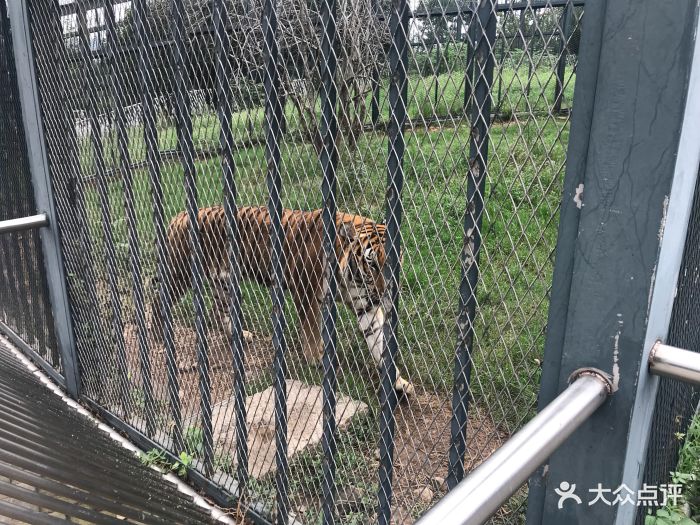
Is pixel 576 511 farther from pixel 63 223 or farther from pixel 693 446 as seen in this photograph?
pixel 63 223

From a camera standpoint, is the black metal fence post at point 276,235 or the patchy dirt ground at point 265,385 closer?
the black metal fence post at point 276,235

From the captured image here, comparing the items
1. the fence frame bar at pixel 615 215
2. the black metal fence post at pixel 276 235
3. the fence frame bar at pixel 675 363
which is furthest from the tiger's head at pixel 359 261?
the fence frame bar at pixel 675 363

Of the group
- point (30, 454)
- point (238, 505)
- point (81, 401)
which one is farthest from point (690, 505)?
point (81, 401)

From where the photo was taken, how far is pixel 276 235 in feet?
6.88

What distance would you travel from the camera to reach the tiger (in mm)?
2152

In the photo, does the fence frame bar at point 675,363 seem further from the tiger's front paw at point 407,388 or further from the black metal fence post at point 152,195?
the black metal fence post at point 152,195

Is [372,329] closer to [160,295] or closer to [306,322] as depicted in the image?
[306,322]

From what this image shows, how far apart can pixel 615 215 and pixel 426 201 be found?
57 cm

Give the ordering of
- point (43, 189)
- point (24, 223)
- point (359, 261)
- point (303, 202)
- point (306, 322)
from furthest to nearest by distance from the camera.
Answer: point (43, 189)
point (24, 223)
point (306, 322)
point (359, 261)
point (303, 202)

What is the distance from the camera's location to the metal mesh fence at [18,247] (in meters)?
3.60

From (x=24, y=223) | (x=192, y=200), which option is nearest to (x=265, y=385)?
(x=192, y=200)

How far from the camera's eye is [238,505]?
8.54ft

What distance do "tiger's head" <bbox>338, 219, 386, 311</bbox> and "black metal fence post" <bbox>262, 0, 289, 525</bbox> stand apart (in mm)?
239

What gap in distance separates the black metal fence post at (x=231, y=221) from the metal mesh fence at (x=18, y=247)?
2.05 meters
